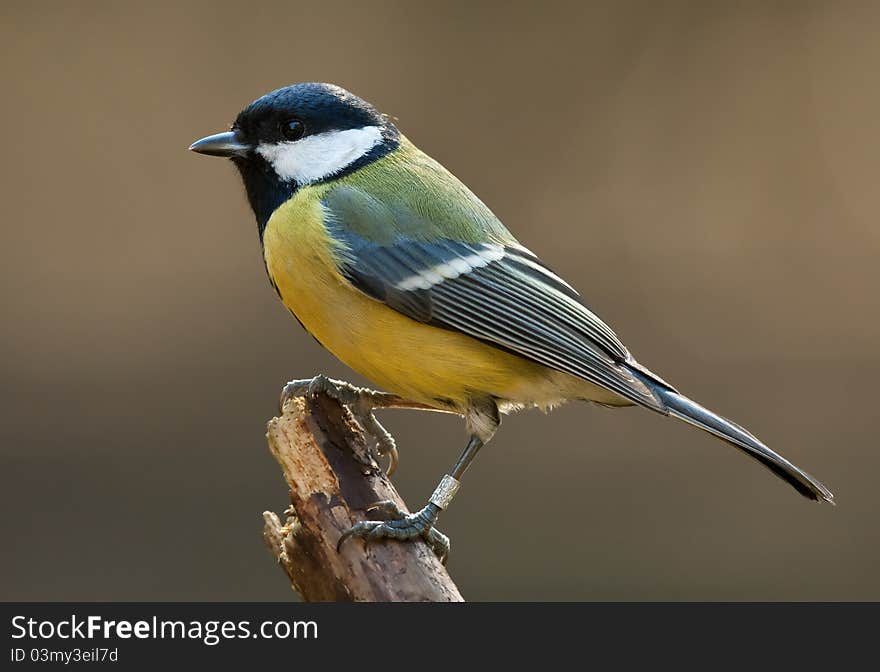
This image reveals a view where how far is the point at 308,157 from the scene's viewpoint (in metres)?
2.37

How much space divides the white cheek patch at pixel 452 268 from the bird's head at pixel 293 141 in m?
0.30

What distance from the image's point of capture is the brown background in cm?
382

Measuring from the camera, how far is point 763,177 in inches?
208

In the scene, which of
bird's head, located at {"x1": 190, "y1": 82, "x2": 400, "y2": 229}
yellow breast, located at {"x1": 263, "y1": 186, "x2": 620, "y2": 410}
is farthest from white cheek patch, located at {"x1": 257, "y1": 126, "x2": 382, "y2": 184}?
yellow breast, located at {"x1": 263, "y1": 186, "x2": 620, "y2": 410}

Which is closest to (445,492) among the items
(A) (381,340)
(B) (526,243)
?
(A) (381,340)

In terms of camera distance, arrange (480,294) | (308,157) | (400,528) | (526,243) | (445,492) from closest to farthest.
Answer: (400,528), (445,492), (480,294), (308,157), (526,243)

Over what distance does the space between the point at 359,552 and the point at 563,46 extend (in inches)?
153

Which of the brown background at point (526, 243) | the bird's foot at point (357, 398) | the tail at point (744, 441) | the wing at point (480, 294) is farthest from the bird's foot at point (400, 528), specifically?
the brown background at point (526, 243)

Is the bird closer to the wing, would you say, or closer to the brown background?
the wing

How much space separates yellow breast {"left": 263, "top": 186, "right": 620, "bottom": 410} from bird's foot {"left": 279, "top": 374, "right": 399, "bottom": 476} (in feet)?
0.26

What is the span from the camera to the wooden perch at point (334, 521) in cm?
196

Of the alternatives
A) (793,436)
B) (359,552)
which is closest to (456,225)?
(359,552)

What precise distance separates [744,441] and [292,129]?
1.10m

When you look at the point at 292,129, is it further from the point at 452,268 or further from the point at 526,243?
the point at 526,243
